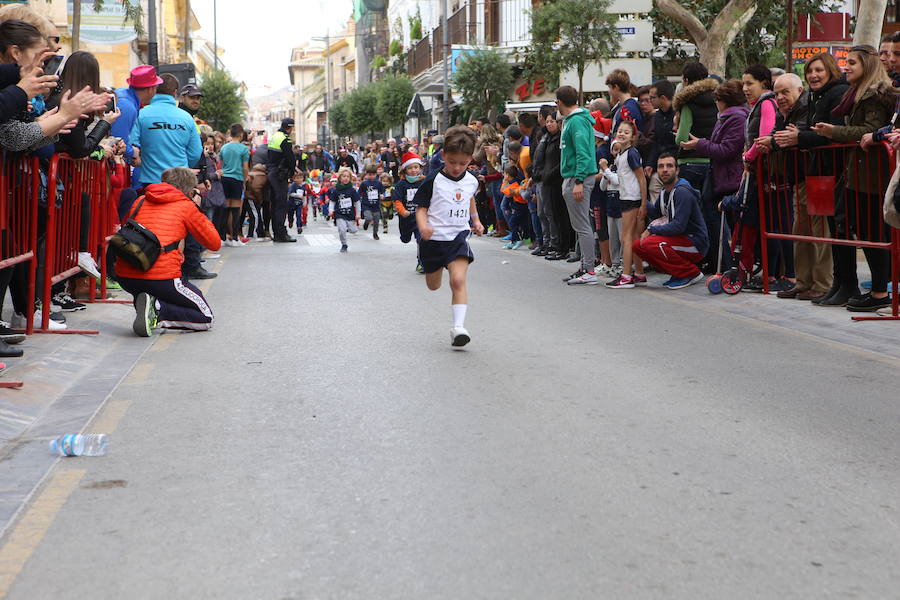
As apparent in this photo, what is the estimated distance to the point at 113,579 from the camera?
3.77m

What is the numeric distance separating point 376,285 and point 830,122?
5.06 metres

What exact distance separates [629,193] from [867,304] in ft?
10.3

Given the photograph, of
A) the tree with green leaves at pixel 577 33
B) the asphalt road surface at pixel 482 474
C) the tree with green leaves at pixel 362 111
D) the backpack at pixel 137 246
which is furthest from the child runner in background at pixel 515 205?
the tree with green leaves at pixel 362 111

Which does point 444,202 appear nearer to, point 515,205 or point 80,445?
point 80,445

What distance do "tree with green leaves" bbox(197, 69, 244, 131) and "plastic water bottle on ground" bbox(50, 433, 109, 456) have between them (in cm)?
6137

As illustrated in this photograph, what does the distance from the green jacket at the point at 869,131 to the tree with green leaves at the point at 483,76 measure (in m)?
27.4

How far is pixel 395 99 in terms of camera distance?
5216 cm

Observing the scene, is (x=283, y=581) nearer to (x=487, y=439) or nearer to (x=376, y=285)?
(x=487, y=439)

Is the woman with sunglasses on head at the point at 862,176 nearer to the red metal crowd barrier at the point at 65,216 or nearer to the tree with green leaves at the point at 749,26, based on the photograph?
the red metal crowd barrier at the point at 65,216

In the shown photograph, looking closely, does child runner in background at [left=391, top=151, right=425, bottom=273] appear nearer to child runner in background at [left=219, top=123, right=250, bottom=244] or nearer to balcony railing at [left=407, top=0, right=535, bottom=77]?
child runner in background at [left=219, top=123, right=250, bottom=244]

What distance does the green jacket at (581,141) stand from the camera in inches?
526

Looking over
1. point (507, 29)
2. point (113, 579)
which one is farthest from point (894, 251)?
point (507, 29)

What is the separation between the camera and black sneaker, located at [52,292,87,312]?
33.7 ft

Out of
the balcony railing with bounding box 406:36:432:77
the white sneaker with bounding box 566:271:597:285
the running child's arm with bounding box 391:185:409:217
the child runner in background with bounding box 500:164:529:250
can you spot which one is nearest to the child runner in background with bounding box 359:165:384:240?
the child runner in background with bounding box 500:164:529:250
